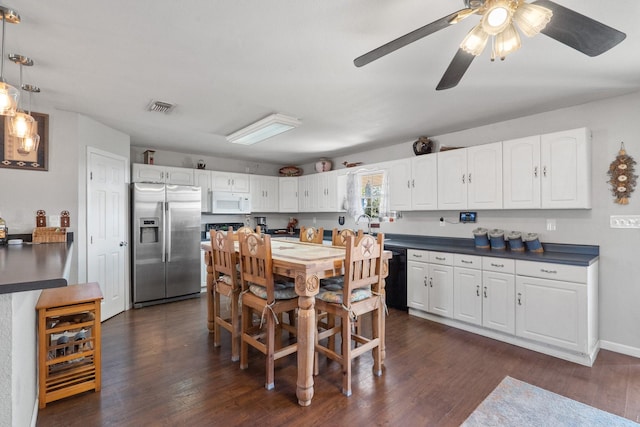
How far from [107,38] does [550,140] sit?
148 inches

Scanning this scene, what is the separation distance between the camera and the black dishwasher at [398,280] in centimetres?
387

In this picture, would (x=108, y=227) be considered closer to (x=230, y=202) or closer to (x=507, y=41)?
(x=230, y=202)

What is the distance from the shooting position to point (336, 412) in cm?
194

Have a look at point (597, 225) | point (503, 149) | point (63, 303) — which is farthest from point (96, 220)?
point (597, 225)

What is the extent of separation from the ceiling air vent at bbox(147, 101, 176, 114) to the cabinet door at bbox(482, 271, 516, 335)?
3631 mm

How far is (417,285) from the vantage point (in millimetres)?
3695

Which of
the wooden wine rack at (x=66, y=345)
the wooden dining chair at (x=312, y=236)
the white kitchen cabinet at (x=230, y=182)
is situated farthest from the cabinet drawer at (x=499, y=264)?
the white kitchen cabinet at (x=230, y=182)

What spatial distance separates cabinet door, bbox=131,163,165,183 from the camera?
4.48m

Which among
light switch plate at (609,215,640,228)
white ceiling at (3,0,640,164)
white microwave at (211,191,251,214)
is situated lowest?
light switch plate at (609,215,640,228)

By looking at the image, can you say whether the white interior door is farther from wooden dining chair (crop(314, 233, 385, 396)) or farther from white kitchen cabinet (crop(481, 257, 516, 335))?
white kitchen cabinet (crop(481, 257, 516, 335))

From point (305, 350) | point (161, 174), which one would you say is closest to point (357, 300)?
point (305, 350)

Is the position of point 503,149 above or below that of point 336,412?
above

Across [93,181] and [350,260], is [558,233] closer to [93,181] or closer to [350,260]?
[350,260]

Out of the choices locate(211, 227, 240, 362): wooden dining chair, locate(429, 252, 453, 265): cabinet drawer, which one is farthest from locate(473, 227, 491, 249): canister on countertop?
locate(211, 227, 240, 362): wooden dining chair
